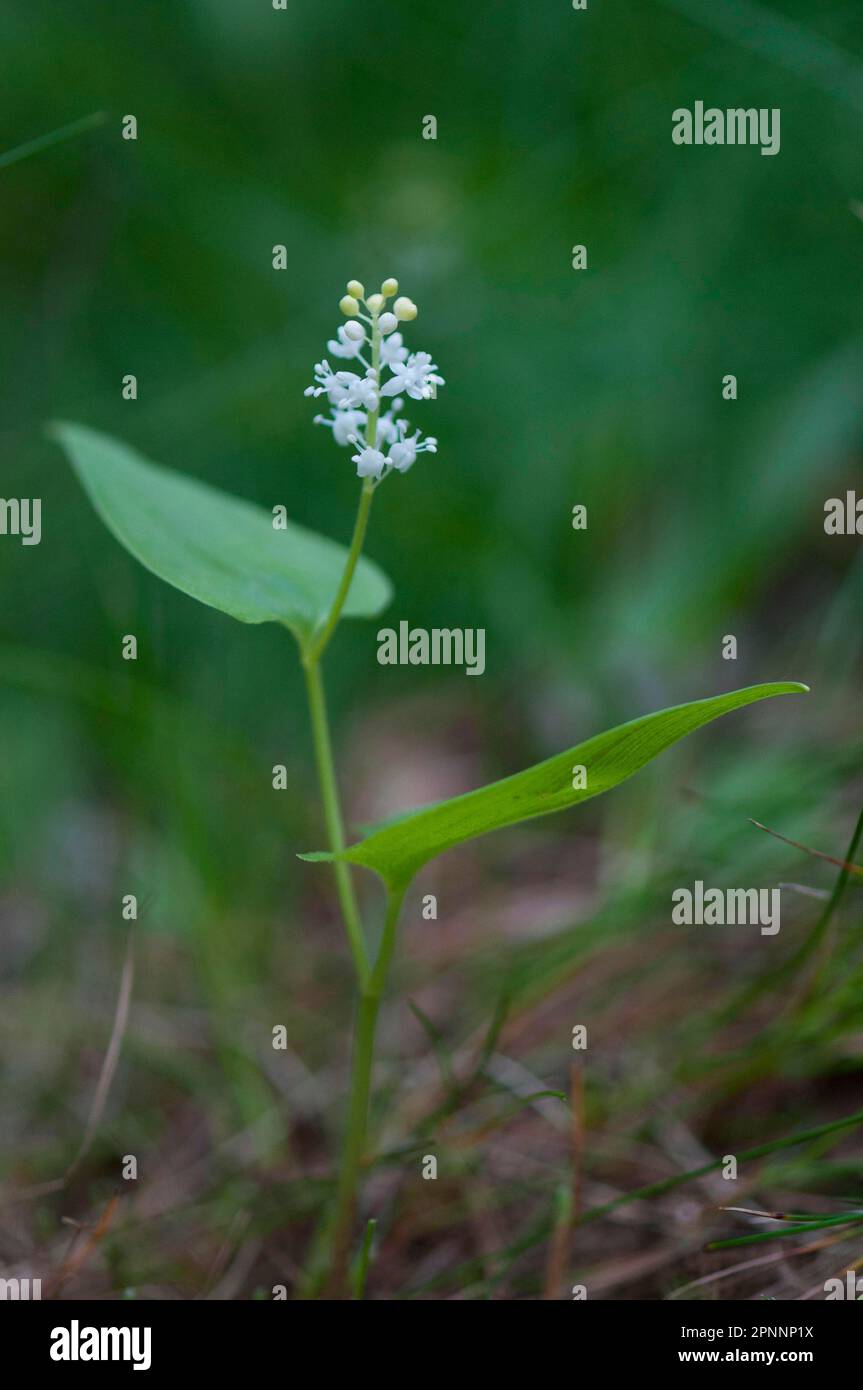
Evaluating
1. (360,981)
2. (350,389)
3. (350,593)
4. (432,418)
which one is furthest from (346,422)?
(432,418)

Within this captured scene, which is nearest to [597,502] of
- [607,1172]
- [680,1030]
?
[680,1030]

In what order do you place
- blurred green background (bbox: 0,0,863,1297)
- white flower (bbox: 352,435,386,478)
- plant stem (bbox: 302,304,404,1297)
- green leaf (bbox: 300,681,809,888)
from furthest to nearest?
blurred green background (bbox: 0,0,863,1297)
plant stem (bbox: 302,304,404,1297)
white flower (bbox: 352,435,386,478)
green leaf (bbox: 300,681,809,888)

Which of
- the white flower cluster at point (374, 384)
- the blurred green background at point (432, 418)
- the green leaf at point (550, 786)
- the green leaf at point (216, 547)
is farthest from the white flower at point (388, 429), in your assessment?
the blurred green background at point (432, 418)

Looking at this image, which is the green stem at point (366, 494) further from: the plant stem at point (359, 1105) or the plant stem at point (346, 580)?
the plant stem at point (359, 1105)

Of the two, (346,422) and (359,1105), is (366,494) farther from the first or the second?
(359,1105)

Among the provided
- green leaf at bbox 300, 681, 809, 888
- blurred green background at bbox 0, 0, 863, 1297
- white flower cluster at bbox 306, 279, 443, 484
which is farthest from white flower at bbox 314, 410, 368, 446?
blurred green background at bbox 0, 0, 863, 1297

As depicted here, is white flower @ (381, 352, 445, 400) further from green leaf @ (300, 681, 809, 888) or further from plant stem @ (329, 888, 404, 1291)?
plant stem @ (329, 888, 404, 1291)

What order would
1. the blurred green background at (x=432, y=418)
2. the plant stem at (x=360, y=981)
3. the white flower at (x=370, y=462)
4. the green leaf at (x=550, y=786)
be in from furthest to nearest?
the blurred green background at (x=432, y=418) < the plant stem at (x=360, y=981) < the white flower at (x=370, y=462) < the green leaf at (x=550, y=786)
